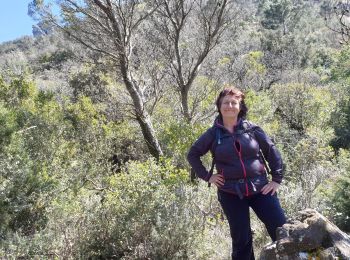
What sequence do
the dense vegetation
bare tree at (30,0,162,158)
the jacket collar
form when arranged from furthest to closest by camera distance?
bare tree at (30,0,162,158) → the dense vegetation → the jacket collar

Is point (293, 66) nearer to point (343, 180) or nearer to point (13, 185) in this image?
point (343, 180)

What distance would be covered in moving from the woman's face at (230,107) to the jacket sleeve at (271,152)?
8.0 inches

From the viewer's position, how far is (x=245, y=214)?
2.86 meters

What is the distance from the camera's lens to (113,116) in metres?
13.8

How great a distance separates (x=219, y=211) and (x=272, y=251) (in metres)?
3.22

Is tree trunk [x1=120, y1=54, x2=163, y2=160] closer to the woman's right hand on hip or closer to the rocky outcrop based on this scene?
the woman's right hand on hip

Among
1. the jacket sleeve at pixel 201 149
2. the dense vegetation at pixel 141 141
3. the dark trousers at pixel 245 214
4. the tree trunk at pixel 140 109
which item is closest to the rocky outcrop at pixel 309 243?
the dark trousers at pixel 245 214

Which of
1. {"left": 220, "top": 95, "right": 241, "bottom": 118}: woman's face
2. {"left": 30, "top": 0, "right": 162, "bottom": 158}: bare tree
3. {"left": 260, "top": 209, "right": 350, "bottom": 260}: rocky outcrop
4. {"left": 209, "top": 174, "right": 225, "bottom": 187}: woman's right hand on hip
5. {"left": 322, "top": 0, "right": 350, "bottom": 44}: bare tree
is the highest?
{"left": 30, "top": 0, "right": 162, "bottom": 158}: bare tree

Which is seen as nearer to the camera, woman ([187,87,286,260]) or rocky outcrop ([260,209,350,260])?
rocky outcrop ([260,209,350,260])

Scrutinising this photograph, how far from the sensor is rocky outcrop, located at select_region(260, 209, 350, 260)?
241 cm

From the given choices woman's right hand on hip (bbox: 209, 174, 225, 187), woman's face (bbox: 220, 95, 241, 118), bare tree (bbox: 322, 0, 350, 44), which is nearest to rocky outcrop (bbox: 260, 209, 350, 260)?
woman's right hand on hip (bbox: 209, 174, 225, 187)

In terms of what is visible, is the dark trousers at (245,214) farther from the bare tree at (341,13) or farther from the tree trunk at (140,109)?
the tree trunk at (140,109)

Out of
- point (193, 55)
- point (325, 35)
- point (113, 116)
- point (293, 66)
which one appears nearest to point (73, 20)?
point (193, 55)

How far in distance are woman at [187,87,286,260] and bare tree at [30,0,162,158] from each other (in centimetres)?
541
